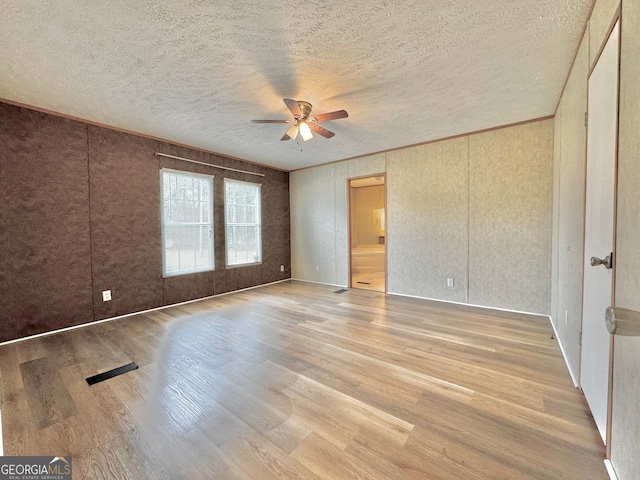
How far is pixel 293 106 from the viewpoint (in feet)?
7.66

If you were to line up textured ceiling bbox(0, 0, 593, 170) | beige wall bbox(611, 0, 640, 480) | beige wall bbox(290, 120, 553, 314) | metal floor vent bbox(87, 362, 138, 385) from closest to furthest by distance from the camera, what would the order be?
beige wall bbox(611, 0, 640, 480) → textured ceiling bbox(0, 0, 593, 170) → metal floor vent bbox(87, 362, 138, 385) → beige wall bbox(290, 120, 553, 314)

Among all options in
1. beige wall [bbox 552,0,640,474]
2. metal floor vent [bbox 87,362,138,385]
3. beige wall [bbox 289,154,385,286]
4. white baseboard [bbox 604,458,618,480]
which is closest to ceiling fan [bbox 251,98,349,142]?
beige wall [bbox 552,0,640,474]

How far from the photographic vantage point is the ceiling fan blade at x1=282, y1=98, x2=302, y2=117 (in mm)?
2248

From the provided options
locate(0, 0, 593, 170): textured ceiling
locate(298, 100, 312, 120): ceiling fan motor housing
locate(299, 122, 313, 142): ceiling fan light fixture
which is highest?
locate(0, 0, 593, 170): textured ceiling

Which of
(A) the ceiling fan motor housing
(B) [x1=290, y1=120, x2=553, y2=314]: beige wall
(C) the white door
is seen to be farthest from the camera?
(B) [x1=290, y1=120, x2=553, y2=314]: beige wall

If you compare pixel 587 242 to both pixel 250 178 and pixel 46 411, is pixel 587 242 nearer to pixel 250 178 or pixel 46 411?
pixel 46 411

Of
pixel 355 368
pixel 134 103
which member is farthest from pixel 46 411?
pixel 134 103

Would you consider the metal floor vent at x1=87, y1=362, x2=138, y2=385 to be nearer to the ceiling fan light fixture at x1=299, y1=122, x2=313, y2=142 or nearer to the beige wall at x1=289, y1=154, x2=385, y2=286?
the ceiling fan light fixture at x1=299, y1=122, x2=313, y2=142

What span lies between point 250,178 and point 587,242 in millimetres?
4781

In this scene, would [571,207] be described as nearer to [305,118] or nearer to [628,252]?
[628,252]

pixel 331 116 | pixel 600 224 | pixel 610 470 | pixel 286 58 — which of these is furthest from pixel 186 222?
pixel 610 470

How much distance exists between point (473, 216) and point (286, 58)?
3155 millimetres

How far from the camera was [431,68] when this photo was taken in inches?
84.2

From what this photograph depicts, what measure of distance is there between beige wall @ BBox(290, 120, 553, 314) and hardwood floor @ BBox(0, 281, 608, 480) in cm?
65
